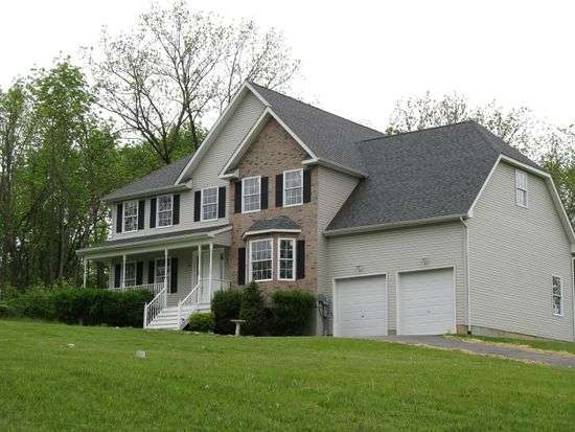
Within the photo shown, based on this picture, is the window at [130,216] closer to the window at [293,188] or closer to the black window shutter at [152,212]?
the black window shutter at [152,212]

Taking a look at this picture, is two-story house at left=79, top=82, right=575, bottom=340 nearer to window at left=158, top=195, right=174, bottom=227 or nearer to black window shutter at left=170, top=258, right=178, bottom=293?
black window shutter at left=170, top=258, right=178, bottom=293

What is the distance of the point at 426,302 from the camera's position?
30.0 meters

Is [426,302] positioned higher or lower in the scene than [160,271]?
lower

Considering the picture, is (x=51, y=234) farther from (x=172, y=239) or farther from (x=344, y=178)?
(x=344, y=178)

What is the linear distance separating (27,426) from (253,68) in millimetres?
42778

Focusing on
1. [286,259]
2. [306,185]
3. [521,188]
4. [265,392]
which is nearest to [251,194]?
[306,185]

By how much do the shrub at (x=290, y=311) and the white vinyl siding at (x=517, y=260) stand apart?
208 inches

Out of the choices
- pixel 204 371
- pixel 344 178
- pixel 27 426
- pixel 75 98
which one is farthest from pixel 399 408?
pixel 75 98

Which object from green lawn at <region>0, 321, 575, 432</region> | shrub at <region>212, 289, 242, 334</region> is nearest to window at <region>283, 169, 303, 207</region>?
shrub at <region>212, 289, 242, 334</region>

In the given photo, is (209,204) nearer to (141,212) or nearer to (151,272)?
(151,272)

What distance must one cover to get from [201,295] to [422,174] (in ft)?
28.3

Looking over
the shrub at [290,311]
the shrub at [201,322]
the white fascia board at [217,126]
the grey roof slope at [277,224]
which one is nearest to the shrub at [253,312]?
the shrub at [290,311]

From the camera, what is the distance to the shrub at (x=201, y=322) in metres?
32.1

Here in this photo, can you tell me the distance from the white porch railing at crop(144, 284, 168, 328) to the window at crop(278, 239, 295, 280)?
4.86 meters
